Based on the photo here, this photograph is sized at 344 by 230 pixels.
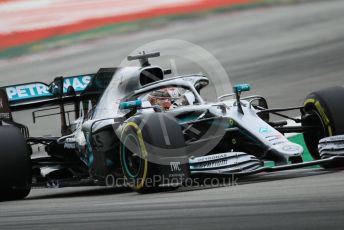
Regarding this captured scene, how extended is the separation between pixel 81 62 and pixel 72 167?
14.8 meters

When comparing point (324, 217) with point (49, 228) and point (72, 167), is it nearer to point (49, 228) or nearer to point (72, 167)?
point (49, 228)

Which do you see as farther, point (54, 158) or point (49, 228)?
point (54, 158)

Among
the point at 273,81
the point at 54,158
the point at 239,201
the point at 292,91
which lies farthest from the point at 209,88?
the point at 239,201

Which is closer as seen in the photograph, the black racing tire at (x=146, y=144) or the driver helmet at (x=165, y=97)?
the black racing tire at (x=146, y=144)

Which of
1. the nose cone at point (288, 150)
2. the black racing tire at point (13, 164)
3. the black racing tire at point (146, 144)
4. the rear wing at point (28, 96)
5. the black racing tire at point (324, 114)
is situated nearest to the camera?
the black racing tire at point (146, 144)

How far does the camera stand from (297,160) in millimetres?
10336

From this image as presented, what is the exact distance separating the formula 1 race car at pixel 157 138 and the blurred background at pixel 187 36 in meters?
9.61

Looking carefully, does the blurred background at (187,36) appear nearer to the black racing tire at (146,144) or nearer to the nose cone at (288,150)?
A: the nose cone at (288,150)

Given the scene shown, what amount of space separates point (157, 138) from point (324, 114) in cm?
232

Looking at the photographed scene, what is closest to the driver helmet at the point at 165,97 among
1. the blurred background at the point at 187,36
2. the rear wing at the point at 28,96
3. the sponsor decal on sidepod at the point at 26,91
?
the rear wing at the point at 28,96

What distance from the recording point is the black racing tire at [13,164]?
11430 mm

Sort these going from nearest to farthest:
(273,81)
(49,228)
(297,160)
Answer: (49,228), (297,160), (273,81)

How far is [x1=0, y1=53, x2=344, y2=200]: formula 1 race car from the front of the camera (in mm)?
10047

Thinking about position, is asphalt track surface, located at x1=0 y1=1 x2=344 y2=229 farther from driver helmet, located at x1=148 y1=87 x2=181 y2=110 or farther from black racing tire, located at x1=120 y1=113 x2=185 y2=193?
driver helmet, located at x1=148 y1=87 x2=181 y2=110
